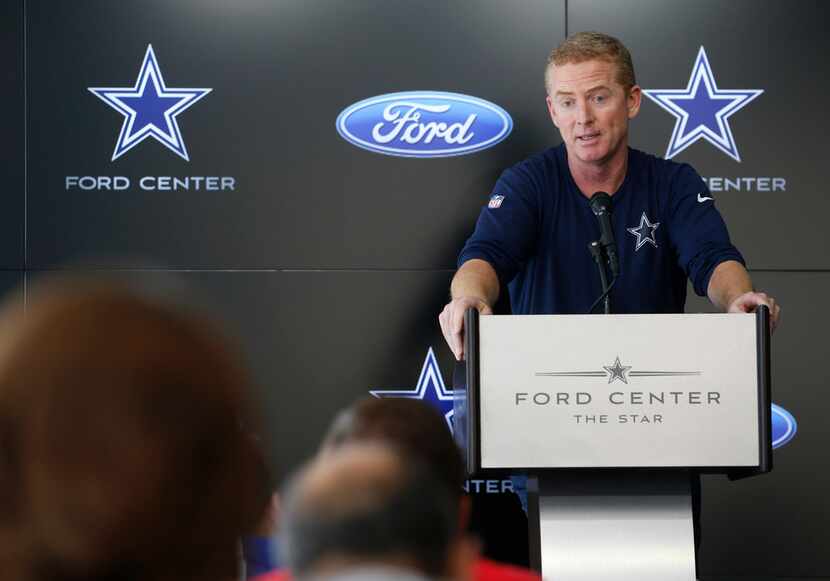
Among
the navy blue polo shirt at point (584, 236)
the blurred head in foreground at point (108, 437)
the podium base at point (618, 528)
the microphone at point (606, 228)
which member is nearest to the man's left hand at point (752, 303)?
the microphone at point (606, 228)

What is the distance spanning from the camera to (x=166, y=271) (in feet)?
14.8

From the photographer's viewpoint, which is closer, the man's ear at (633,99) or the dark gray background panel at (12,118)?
the man's ear at (633,99)

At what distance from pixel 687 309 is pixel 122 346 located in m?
4.06

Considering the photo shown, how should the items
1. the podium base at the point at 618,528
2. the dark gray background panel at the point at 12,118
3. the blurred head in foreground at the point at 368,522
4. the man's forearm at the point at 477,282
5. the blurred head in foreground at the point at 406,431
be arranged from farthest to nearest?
the dark gray background panel at the point at 12,118
the man's forearm at the point at 477,282
the podium base at the point at 618,528
the blurred head in foreground at the point at 406,431
the blurred head in foreground at the point at 368,522

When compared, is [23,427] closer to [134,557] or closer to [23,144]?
[134,557]

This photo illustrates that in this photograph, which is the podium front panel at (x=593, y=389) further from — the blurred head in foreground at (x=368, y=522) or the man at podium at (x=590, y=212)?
the blurred head in foreground at (x=368, y=522)

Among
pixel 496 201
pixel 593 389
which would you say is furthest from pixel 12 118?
pixel 593 389

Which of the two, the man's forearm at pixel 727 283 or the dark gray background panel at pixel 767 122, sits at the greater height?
the dark gray background panel at pixel 767 122

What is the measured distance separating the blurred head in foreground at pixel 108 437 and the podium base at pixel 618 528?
191 centimetres

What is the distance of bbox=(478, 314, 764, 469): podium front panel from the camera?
7.92 feet

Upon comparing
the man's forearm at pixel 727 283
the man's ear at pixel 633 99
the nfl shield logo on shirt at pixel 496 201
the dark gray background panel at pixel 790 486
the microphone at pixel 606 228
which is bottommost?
the dark gray background panel at pixel 790 486

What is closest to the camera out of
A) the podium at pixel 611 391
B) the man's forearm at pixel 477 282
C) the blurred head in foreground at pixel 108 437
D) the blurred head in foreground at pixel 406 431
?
the blurred head in foreground at pixel 108 437

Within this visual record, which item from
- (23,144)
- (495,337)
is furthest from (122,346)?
(23,144)

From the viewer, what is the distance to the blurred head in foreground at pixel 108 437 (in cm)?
63
